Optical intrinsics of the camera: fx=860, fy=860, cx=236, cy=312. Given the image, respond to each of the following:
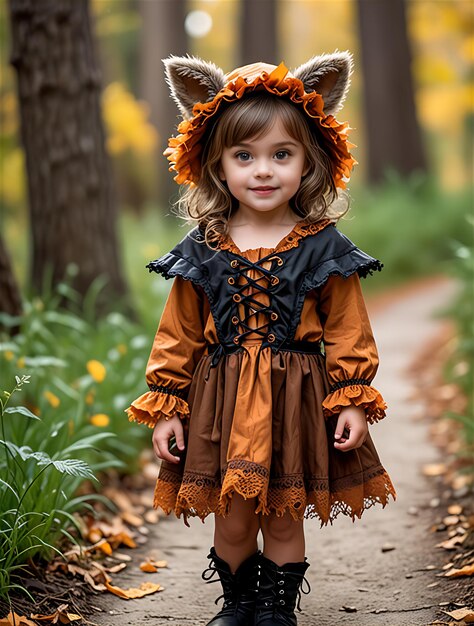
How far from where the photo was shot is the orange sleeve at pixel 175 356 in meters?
2.78

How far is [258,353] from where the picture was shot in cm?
271

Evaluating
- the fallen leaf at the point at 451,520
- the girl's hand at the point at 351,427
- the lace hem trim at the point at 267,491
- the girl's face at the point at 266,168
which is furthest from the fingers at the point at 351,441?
the fallen leaf at the point at 451,520

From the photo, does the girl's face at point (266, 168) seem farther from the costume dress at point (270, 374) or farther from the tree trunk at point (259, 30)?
the tree trunk at point (259, 30)

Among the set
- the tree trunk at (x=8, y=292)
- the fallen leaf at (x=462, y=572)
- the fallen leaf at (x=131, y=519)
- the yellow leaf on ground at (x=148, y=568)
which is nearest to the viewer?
the fallen leaf at (x=462, y=572)

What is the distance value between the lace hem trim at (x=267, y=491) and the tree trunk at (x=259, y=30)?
13.3m

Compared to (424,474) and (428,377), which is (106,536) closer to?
(424,474)

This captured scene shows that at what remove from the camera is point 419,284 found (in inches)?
461

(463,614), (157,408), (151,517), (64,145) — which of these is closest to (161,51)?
(64,145)

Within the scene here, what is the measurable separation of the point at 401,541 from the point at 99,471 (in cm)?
149

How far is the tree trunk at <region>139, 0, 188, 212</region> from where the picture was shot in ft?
54.7

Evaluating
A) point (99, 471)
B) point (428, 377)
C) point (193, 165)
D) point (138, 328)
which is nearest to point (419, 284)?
point (428, 377)

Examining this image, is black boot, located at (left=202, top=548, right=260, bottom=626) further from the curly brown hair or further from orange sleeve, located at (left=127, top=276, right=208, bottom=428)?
the curly brown hair

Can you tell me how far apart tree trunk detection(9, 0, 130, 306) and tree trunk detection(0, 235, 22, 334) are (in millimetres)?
896

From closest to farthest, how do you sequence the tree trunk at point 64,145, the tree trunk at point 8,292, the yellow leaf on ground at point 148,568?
1. the yellow leaf on ground at point 148,568
2. the tree trunk at point 8,292
3. the tree trunk at point 64,145
